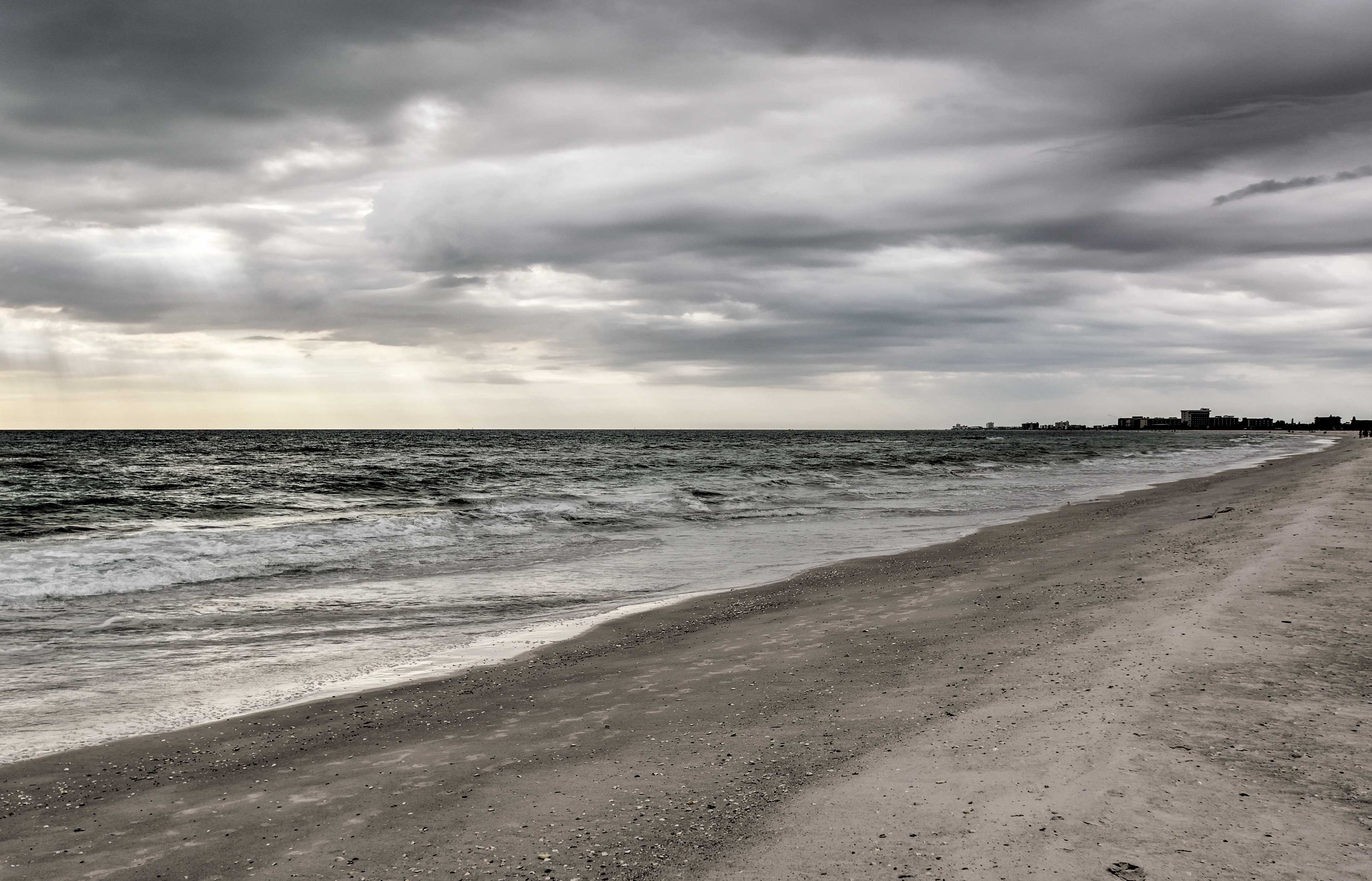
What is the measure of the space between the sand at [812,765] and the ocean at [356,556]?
4.69 ft

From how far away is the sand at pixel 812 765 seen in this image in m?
3.81

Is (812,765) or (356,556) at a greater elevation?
(812,765)

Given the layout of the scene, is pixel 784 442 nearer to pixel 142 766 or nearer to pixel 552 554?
pixel 552 554

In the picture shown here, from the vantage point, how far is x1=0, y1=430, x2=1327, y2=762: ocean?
7.88m

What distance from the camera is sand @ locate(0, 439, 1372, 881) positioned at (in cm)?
381

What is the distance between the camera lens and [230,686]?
7.42m

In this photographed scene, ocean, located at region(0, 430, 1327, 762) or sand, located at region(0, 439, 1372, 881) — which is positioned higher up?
A: sand, located at region(0, 439, 1372, 881)

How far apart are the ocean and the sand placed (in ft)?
4.69

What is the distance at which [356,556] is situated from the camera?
1630 centimetres

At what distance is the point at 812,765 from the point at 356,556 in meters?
13.6

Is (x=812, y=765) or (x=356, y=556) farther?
(x=356, y=556)

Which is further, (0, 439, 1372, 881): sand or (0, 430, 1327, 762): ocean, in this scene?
(0, 430, 1327, 762): ocean

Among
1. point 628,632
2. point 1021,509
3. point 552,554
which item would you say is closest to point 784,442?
point 1021,509

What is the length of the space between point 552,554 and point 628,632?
768 cm
